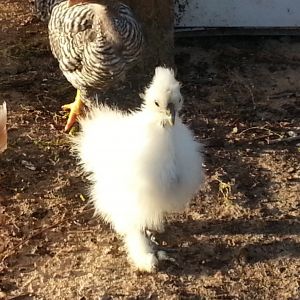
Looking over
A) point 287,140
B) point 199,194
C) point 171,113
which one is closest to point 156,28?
point 287,140

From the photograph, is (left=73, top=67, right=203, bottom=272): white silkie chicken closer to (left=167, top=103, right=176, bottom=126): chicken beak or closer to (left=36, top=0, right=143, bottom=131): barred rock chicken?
(left=167, top=103, right=176, bottom=126): chicken beak

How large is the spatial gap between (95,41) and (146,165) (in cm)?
108

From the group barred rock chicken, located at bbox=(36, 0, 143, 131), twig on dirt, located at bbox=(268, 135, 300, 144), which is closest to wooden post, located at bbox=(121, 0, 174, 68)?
barred rock chicken, located at bbox=(36, 0, 143, 131)

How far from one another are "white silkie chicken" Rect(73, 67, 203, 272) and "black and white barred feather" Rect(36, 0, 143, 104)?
67 cm

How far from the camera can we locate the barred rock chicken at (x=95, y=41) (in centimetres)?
380

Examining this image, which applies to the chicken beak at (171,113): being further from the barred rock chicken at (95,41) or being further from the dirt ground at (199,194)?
the barred rock chicken at (95,41)

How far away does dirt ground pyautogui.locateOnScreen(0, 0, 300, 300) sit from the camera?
3188mm

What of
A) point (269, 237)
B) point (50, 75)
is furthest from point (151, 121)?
point (50, 75)

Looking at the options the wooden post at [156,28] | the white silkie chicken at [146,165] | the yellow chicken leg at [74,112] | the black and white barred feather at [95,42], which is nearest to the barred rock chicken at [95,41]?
the black and white barred feather at [95,42]

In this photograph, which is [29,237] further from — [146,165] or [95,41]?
[95,41]

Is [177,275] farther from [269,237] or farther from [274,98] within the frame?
[274,98]

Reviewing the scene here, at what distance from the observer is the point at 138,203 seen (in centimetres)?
303

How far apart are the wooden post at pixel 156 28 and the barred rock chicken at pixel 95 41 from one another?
0.33 metres

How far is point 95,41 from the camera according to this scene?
3801 millimetres
